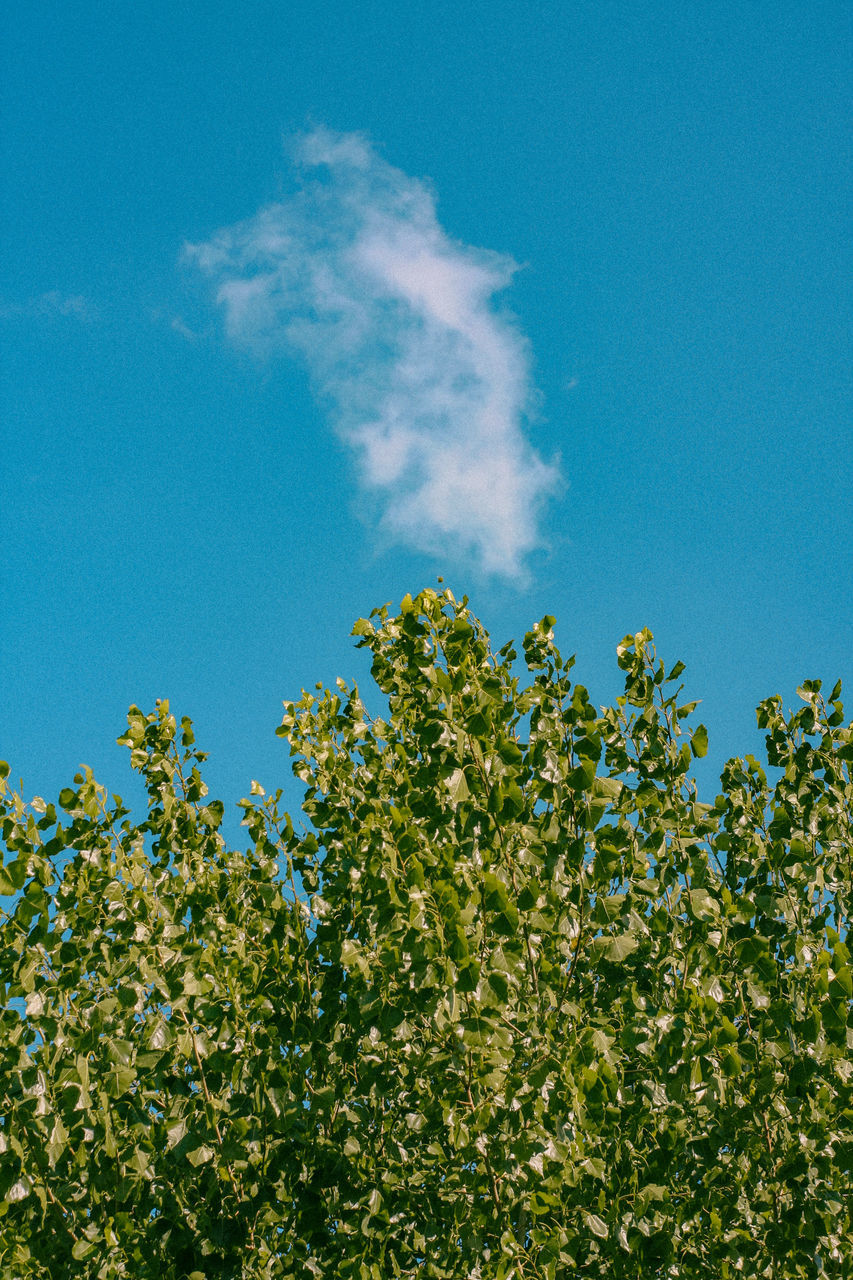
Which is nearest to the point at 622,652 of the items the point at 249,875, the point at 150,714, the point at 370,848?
Result: the point at 370,848

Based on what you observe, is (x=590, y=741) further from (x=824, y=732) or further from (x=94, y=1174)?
(x=94, y=1174)

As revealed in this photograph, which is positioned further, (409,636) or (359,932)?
(359,932)

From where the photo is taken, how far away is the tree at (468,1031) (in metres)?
3.72

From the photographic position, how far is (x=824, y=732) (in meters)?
5.10

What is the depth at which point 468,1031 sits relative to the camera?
3379mm

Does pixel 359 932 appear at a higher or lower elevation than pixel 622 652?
lower

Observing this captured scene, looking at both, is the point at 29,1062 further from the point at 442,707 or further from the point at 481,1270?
the point at 442,707

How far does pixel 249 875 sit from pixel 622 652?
8.17 feet

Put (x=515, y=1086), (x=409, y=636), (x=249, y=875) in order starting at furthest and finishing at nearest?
(x=249, y=875), (x=409, y=636), (x=515, y=1086)

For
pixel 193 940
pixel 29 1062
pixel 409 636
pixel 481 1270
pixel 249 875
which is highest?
pixel 409 636

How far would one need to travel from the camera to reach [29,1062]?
409cm

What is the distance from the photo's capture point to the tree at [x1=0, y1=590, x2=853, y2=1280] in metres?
Result: 3.72

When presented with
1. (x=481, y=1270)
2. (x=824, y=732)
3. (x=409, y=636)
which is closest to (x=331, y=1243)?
(x=481, y=1270)

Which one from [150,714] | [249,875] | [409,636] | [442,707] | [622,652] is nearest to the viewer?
[442,707]
